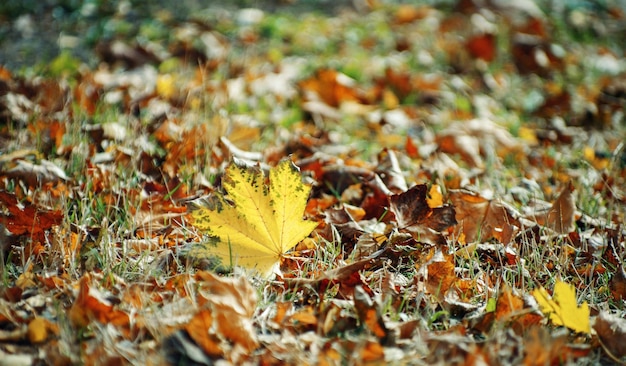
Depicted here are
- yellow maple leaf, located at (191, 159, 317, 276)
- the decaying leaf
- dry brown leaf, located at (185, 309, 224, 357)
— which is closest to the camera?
dry brown leaf, located at (185, 309, 224, 357)

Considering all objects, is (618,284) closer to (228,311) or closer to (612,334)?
(612,334)

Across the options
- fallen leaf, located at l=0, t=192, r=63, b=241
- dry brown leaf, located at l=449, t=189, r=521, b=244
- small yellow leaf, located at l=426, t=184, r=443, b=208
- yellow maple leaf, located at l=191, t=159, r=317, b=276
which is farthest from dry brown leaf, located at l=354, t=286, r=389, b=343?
fallen leaf, located at l=0, t=192, r=63, b=241

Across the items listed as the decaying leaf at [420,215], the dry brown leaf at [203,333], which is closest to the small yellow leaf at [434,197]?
the decaying leaf at [420,215]

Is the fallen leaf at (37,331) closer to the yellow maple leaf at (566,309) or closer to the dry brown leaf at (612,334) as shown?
the yellow maple leaf at (566,309)

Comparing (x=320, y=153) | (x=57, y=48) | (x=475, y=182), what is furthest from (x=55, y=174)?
(x=57, y=48)

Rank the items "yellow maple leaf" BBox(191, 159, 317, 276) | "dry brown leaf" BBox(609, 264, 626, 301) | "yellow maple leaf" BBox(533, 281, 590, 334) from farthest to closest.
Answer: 1. "dry brown leaf" BBox(609, 264, 626, 301)
2. "yellow maple leaf" BBox(191, 159, 317, 276)
3. "yellow maple leaf" BBox(533, 281, 590, 334)

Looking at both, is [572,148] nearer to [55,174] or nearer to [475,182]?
[475,182]

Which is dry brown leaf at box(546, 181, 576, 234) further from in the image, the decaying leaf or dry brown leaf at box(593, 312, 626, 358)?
dry brown leaf at box(593, 312, 626, 358)
